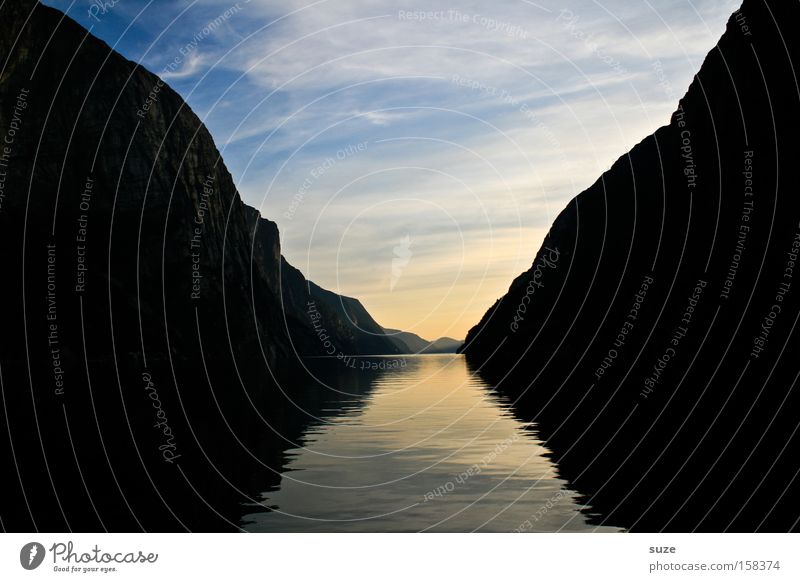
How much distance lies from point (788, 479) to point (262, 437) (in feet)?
87.4

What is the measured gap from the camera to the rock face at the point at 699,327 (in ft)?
77.3

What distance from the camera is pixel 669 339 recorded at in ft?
224

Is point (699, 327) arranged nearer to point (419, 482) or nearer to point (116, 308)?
point (419, 482)

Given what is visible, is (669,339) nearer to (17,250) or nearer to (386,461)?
(386,461)

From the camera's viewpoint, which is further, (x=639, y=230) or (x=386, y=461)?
(x=639, y=230)

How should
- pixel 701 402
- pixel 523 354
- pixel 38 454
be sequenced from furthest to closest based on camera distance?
pixel 523 354, pixel 701 402, pixel 38 454

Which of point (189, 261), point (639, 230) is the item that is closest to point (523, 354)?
point (639, 230)

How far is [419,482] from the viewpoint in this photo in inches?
984

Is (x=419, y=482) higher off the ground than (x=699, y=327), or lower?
lower
